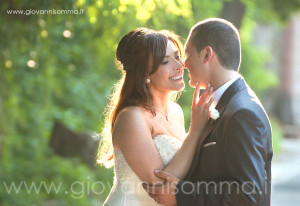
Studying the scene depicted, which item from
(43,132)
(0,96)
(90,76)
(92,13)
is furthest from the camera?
(90,76)

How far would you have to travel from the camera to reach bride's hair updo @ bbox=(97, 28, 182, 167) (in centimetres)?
363

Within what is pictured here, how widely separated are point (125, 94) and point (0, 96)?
15.3 feet

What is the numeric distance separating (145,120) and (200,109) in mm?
441

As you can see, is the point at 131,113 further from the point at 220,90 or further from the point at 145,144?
the point at 220,90

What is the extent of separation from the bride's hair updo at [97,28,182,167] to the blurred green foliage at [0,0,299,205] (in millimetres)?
1217

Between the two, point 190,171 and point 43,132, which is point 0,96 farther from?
point 190,171

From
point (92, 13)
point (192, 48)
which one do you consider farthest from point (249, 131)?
point (92, 13)

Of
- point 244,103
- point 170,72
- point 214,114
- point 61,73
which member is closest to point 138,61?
point 170,72

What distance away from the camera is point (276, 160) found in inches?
557

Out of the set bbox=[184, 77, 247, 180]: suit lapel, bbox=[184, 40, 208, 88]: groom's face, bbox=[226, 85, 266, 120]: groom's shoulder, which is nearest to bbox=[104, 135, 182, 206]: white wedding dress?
bbox=[184, 77, 247, 180]: suit lapel

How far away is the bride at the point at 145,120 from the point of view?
347 centimetres

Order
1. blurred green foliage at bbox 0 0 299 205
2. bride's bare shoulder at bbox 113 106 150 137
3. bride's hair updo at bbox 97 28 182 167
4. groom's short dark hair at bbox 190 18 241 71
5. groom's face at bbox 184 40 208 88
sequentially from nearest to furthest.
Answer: groom's short dark hair at bbox 190 18 241 71 → groom's face at bbox 184 40 208 88 → bride's bare shoulder at bbox 113 106 150 137 → bride's hair updo at bbox 97 28 182 167 → blurred green foliage at bbox 0 0 299 205

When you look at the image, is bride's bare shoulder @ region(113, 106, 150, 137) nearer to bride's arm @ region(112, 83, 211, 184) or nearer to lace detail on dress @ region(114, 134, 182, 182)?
bride's arm @ region(112, 83, 211, 184)

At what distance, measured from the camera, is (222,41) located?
3.29 meters
